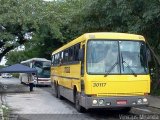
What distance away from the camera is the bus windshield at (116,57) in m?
15.4

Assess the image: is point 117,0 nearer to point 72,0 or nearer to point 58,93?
point 58,93

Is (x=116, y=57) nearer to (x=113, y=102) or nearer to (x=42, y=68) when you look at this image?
(x=113, y=102)

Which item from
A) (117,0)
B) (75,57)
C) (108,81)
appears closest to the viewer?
(108,81)

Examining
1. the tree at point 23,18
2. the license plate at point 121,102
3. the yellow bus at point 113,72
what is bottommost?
the license plate at point 121,102

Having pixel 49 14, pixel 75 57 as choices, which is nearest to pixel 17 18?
pixel 49 14

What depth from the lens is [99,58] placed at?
15.4 meters

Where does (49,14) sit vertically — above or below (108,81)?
above

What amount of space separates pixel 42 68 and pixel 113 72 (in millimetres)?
28329

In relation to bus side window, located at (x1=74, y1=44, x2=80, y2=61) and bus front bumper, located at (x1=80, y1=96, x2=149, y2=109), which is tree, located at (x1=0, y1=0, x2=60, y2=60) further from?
bus front bumper, located at (x1=80, y1=96, x2=149, y2=109)

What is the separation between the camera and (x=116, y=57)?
15461 millimetres

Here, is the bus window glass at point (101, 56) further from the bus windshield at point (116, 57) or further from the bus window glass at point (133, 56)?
the bus window glass at point (133, 56)

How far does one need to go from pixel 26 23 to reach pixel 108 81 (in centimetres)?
1788

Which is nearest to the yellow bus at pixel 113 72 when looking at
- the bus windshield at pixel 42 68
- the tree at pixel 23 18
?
the tree at pixel 23 18

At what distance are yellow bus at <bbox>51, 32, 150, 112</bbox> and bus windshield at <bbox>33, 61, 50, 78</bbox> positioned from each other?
88.3 feet
